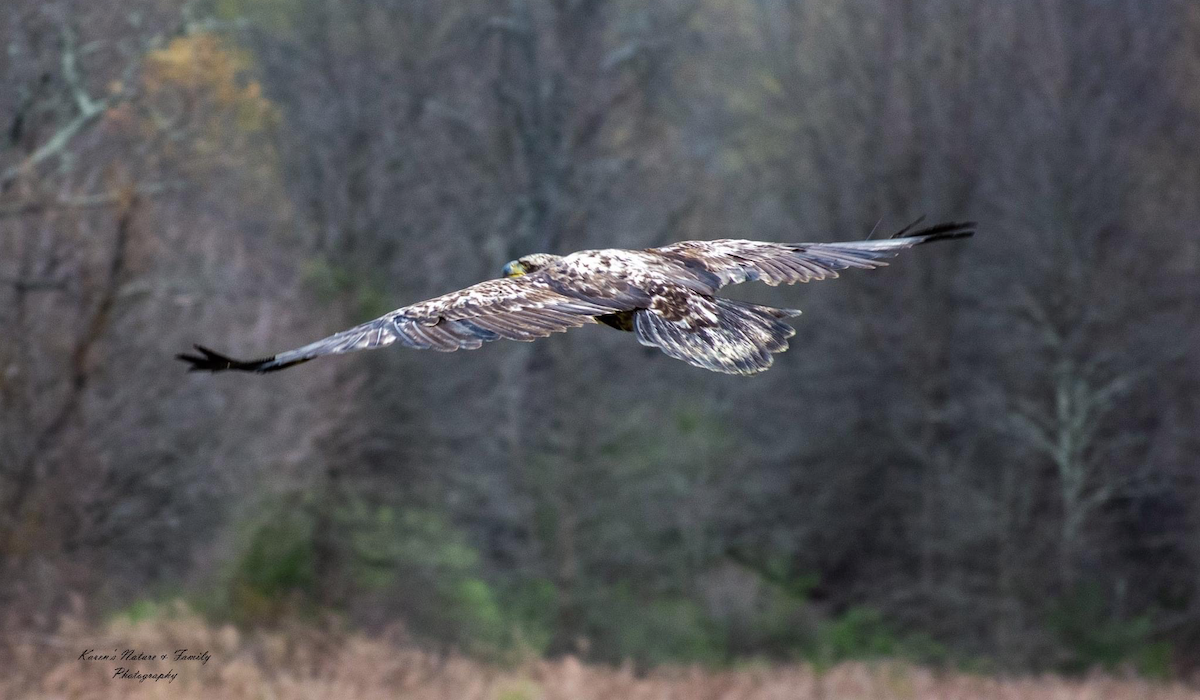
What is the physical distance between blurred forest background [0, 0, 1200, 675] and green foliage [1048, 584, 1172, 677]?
0.16ft

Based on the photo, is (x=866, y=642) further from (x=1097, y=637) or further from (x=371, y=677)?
(x=371, y=677)

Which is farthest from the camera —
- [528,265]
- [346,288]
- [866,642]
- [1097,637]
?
[866,642]

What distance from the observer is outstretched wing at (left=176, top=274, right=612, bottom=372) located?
4.84 m

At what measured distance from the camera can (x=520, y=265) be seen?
601 centimetres

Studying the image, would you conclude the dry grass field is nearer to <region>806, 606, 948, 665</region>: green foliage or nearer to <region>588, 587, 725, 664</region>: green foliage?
<region>588, 587, 725, 664</region>: green foliage

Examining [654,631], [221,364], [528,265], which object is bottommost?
[654,631]

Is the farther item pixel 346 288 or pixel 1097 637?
pixel 1097 637

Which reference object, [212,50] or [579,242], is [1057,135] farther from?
[212,50]

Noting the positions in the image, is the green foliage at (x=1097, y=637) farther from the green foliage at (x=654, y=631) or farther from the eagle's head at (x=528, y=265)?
the eagle's head at (x=528, y=265)

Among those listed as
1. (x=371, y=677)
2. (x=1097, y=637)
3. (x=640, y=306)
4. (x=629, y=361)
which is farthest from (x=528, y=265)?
(x=1097, y=637)

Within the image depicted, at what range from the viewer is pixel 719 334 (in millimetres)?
5289

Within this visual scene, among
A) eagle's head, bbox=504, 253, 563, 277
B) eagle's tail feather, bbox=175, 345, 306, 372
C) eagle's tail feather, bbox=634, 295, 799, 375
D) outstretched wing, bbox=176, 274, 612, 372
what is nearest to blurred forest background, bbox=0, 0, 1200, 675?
eagle's head, bbox=504, 253, 563, 277

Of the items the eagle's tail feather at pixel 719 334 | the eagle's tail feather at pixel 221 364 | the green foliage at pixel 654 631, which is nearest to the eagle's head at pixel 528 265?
the eagle's tail feather at pixel 719 334

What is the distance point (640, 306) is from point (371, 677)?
839cm
